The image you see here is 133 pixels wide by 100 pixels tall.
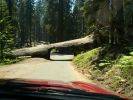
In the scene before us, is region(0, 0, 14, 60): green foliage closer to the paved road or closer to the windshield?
the windshield

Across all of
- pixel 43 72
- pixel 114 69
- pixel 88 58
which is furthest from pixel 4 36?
pixel 114 69

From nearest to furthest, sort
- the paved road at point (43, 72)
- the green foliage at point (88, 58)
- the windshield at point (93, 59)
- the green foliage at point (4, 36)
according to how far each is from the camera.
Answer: the windshield at point (93, 59)
the paved road at point (43, 72)
the green foliage at point (88, 58)
the green foliage at point (4, 36)

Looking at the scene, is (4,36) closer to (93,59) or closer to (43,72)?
(43,72)

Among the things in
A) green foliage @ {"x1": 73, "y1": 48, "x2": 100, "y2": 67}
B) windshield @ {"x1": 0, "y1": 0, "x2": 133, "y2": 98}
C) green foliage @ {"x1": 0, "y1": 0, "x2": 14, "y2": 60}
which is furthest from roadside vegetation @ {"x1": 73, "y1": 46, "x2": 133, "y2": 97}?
green foliage @ {"x1": 0, "y1": 0, "x2": 14, "y2": 60}

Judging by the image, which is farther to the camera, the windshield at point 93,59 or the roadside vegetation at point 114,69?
the windshield at point 93,59

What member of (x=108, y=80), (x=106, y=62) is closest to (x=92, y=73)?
(x=106, y=62)

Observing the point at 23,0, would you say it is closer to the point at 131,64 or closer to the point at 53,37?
the point at 53,37

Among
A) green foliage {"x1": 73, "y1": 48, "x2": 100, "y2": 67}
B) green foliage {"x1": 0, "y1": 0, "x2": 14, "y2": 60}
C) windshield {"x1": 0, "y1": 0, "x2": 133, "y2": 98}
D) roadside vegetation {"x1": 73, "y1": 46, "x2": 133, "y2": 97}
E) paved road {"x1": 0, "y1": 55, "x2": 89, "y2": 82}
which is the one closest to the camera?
roadside vegetation {"x1": 73, "y1": 46, "x2": 133, "y2": 97}

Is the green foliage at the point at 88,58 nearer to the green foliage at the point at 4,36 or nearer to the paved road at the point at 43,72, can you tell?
the paved road at the point at 43,72

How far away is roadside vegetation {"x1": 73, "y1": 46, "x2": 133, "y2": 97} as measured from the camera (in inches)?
559

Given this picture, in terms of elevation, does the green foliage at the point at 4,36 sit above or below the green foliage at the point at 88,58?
above

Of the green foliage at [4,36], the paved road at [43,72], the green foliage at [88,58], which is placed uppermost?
the green foliage at [4,36]

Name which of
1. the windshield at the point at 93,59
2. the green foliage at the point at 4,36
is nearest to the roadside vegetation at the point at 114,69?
the windshield at the point at 93,59

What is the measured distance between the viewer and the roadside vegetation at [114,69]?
14211mm
